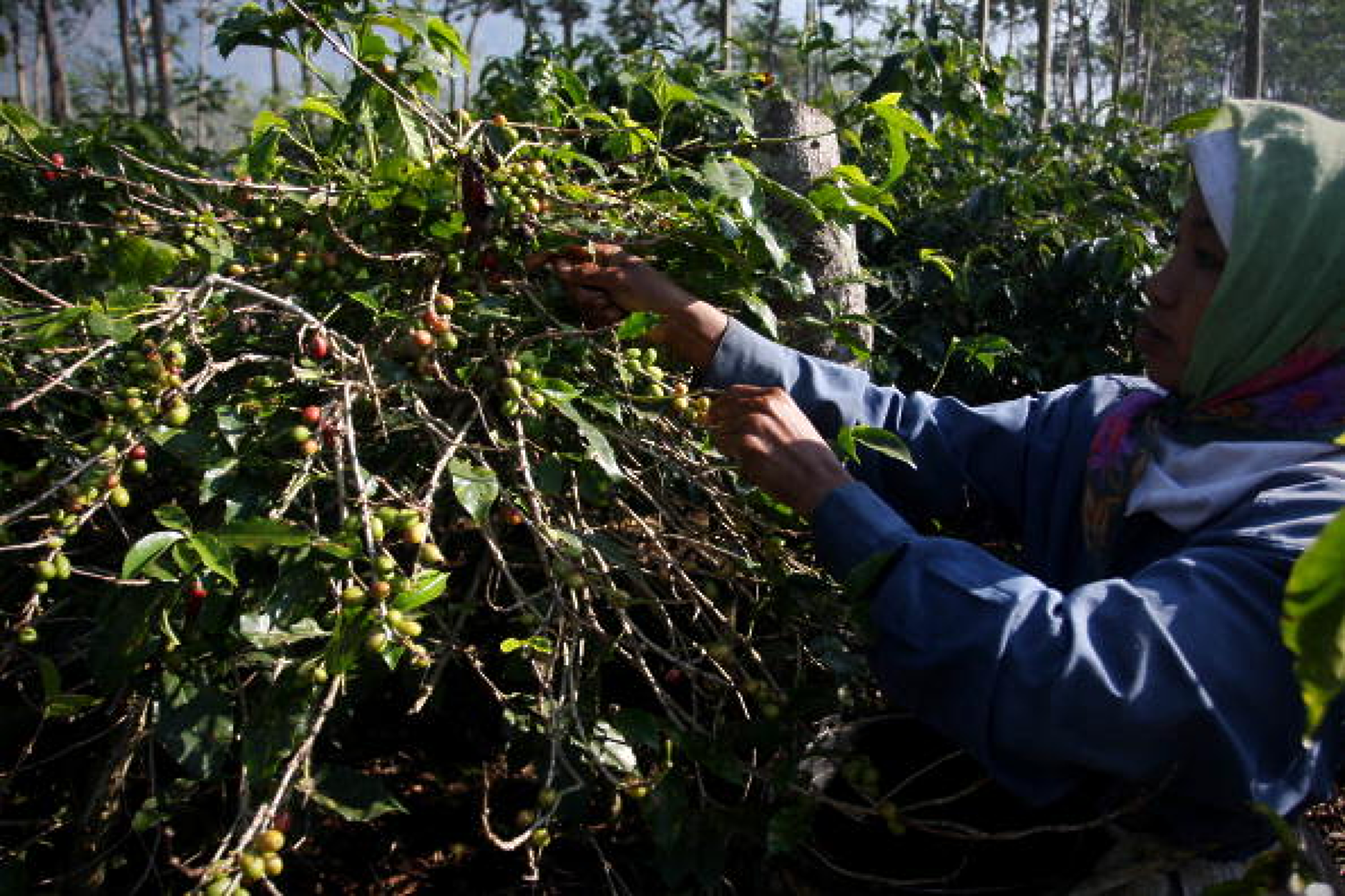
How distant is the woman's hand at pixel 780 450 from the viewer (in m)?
1.37

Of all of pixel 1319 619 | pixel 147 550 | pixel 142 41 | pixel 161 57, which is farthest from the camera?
pixel 142 41

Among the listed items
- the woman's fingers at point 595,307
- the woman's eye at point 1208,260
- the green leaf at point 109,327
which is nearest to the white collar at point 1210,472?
the woman's eye at point 1208,260

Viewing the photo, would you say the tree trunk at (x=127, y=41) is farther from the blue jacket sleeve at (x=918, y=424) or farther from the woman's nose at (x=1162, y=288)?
the woman's nose at (x=1162, y=288)

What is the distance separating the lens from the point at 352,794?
133 cm

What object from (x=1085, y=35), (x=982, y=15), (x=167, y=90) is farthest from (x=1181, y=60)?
(x=167, y=90)

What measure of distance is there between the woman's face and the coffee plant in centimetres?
60

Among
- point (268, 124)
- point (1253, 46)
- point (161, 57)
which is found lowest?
point (268, 124)

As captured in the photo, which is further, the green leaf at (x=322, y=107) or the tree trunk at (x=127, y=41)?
the tree trunk at (x=127, y=41)

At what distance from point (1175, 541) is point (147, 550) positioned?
1.32 meters

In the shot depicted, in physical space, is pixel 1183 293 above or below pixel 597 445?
above

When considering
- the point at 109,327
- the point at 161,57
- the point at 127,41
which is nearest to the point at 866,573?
the point at 109,327

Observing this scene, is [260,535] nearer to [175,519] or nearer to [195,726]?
[175,519]

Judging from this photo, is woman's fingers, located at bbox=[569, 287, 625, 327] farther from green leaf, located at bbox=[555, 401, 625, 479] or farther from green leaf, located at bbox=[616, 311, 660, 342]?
green leaf, located at bbox=[555, 401, 625, 479]

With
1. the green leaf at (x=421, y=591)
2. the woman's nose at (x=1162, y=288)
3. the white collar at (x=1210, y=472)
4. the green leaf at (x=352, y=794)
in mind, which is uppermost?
the woman's nose at (x=1162, y=288)
